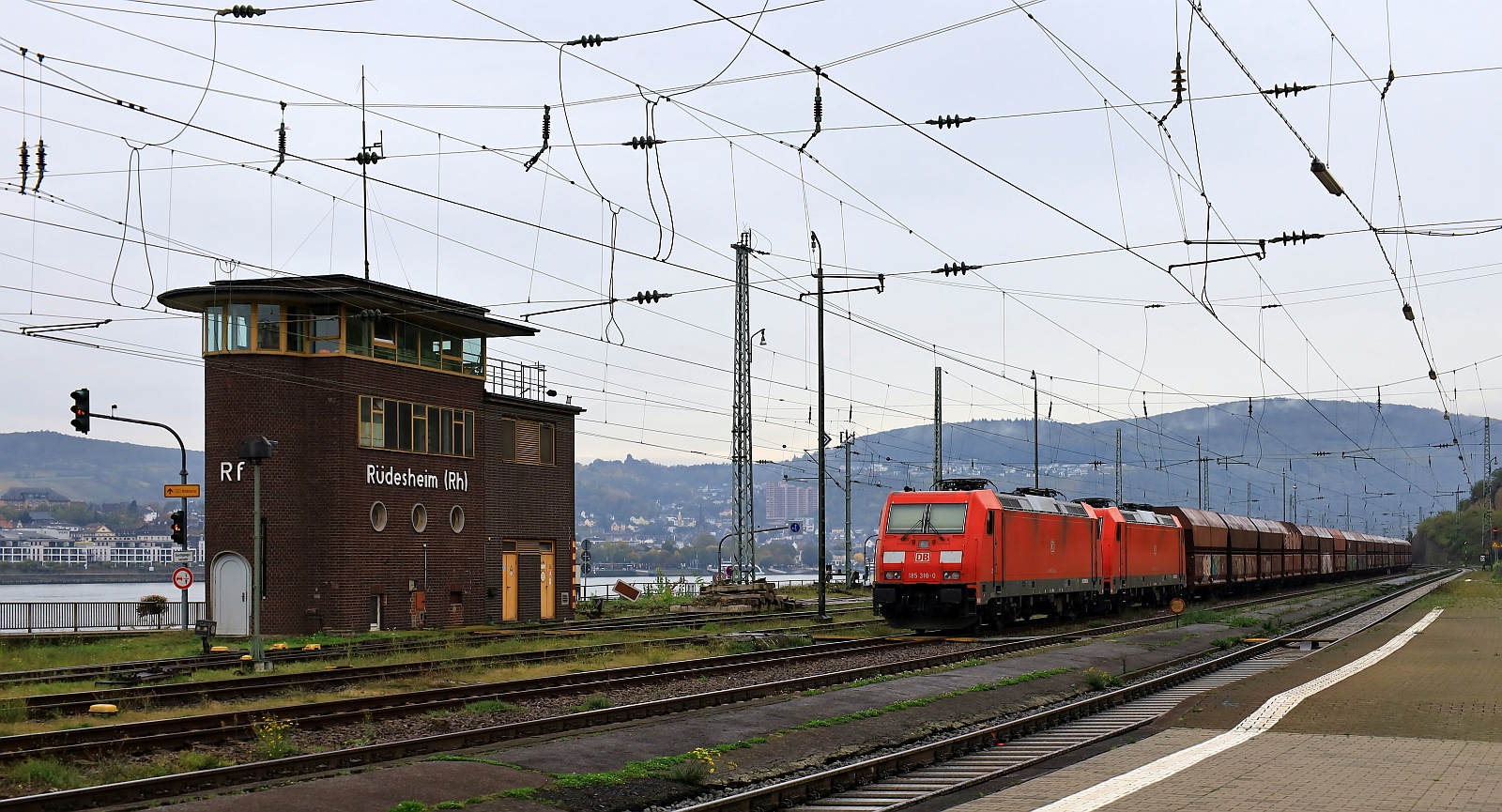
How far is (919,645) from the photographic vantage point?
3256 centimetres

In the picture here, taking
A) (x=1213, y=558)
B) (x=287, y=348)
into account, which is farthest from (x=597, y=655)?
(x=1213, y=558)

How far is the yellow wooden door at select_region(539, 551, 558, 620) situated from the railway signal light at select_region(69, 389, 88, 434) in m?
17.2

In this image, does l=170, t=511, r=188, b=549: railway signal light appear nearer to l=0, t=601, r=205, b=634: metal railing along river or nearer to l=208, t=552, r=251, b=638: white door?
l=208, t=552, r=251, b=638: white door

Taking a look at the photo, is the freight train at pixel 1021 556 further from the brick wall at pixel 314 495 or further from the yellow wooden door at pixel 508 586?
the brick wall at pixel 314 495

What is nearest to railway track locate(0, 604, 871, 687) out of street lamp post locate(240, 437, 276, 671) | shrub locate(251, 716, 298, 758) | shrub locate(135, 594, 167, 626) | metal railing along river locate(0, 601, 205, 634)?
street lamp post locate(240, 437, 276, 671)

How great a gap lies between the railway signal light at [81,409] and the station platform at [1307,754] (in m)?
30.2

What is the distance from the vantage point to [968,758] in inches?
685

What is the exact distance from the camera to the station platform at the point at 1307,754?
512 inches

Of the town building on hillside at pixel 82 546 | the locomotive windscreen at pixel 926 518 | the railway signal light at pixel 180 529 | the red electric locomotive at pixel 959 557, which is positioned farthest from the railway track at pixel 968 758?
the town building on hillside at pixel 82 546

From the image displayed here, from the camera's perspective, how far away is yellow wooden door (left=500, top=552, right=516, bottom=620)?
4775 cm

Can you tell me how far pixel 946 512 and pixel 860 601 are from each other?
1003 inches

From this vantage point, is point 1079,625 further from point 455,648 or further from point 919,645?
point 455,648

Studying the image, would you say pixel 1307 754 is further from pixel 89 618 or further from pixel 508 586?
pixel 89 618

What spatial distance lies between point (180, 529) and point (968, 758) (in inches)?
1240
